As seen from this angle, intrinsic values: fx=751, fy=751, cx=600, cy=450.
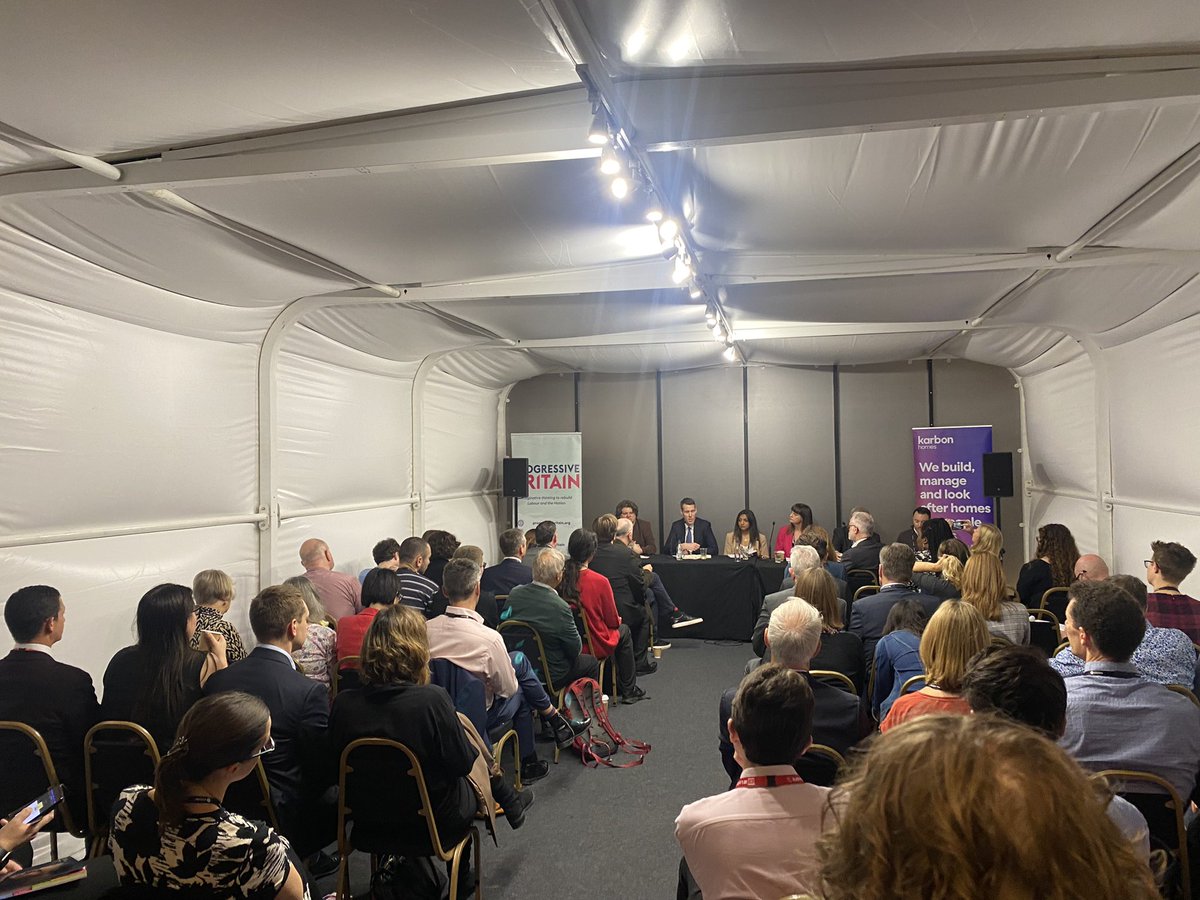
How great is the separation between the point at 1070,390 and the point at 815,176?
16.9ft

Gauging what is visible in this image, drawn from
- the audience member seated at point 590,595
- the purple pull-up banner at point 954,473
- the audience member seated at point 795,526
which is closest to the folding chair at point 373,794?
the audience member seated at point 590,595

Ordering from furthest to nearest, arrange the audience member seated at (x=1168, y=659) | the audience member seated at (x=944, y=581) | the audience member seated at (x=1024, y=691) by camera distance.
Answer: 1. the audience member seated at (x=944, y=581)
2. the audience member seated at (x=1168, y=659)
3. the audience member seated at (x=1024, y=691)

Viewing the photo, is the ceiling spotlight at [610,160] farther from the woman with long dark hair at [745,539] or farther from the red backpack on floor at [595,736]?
the woman with long dark hair at [745,539]

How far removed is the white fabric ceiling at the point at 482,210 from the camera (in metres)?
2.11

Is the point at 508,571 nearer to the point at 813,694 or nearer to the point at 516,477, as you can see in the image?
the point at 813,694

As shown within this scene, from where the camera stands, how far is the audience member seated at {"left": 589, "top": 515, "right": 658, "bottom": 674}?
228 inches

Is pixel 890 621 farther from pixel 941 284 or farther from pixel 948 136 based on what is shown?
pixel 941 284

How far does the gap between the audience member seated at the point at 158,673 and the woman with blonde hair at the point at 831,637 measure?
249cm

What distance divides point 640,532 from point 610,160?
659cm

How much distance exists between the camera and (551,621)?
432cm

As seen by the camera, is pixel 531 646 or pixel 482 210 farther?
pixel 531 646

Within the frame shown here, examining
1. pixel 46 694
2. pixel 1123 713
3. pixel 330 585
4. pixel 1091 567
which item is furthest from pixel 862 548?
pixel 46 694

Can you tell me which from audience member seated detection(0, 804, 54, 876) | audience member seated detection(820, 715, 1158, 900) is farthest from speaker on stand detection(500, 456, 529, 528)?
audience member seated detection(820, 715, 1158, 900)

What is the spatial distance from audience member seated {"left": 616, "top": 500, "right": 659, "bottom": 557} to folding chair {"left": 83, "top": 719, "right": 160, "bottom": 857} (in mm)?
5602
